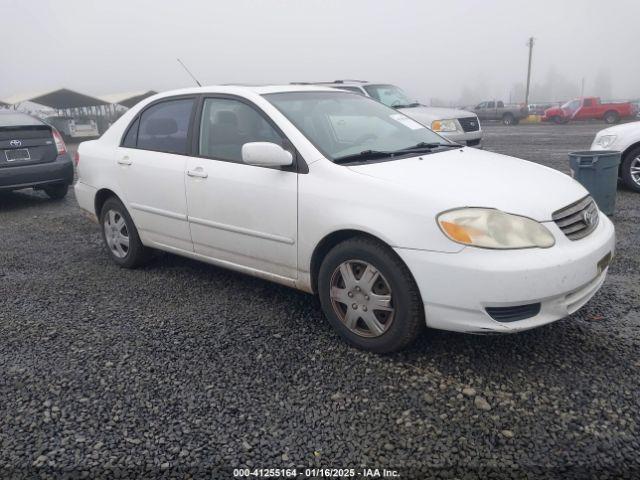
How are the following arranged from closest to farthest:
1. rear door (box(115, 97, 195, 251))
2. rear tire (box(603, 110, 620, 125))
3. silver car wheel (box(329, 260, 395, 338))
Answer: silver car wheel (box(329, 260, 395, 338)) < rear door (box(115, 97, 195, 251)) < rear tire (box(603, 110, 620, 125))

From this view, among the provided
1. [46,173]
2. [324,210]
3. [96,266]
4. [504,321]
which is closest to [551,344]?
[504,321]

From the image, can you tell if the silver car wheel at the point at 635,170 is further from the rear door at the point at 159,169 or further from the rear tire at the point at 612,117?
the rear tire at the point at 612,117

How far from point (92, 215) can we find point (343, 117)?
107 inches

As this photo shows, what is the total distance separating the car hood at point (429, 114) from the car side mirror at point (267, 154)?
24.5 ft

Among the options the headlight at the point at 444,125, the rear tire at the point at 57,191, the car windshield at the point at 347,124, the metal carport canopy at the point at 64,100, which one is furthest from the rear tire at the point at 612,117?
the metal carport canopy at the point at 64,100

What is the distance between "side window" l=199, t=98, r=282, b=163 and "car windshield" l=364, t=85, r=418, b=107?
25.8 ft

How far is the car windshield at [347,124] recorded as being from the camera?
354cm

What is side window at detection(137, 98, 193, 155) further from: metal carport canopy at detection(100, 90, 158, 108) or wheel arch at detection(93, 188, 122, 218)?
metal carport canopy at detection(100, 90, 158, 108)

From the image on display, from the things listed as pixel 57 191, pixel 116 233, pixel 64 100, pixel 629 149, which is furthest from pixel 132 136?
pixel 64 100

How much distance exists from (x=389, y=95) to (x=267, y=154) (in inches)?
364

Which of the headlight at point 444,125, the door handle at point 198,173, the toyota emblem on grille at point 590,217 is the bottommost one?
the toyota emblem on grille at point 590,217

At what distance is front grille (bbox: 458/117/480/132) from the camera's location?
1103cm

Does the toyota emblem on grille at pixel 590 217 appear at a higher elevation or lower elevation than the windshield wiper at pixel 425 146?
lower

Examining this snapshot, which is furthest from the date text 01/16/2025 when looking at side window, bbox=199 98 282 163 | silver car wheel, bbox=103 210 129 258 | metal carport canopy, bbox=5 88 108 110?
metal carport canopy, bbox=5 88 108 110
